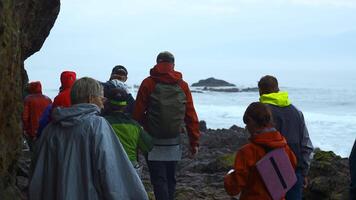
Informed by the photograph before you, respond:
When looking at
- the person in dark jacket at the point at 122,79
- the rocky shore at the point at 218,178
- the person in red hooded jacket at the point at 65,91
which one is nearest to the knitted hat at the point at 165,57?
the person in dark jacket at the point at 122,79

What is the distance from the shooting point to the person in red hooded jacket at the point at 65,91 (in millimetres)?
6789

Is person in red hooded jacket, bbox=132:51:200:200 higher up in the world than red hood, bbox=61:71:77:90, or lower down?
lower down

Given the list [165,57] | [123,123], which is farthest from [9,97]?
[165,57]

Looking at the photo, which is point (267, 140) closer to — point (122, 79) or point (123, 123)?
point (123, 123)

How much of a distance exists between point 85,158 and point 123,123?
68.7 inches

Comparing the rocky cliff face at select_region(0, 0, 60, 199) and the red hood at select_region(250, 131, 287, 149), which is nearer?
the red hood at select_region(250, 131, 287, 149)

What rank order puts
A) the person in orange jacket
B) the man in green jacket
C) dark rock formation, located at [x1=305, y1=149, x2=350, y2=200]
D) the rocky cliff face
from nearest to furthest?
1. the person in orange jacket
2. the rocky cliff face
3. the man in green jacket
4. dark rock formation, located at [x1=305, y1=149, x2=350, y2=200]

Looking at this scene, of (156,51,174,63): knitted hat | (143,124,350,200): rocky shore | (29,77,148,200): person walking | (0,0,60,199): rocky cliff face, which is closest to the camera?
(29,77,148,200): person walking

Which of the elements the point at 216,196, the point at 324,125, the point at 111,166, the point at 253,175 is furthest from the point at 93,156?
the point at 324,125

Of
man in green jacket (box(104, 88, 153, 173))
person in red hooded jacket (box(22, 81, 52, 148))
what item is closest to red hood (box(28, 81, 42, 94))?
person in red hooded jacket (box(22, 81, 52, 148))

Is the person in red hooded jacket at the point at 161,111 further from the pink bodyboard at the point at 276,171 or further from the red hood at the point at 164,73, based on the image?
the pink bodyboard at the point at 276,171

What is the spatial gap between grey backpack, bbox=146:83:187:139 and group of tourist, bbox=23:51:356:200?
0.04 feet

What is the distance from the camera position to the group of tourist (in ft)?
14.2

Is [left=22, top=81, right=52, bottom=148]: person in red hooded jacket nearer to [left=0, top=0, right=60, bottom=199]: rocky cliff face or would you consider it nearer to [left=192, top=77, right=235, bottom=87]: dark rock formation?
[left=0, top=0, right=60, bottom=199]: rocky cliff face
